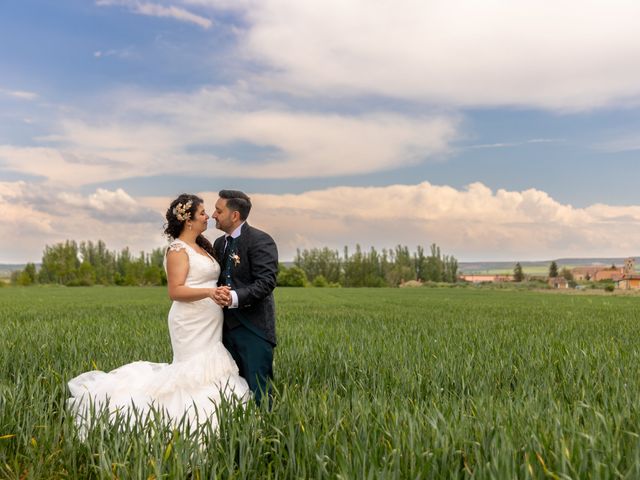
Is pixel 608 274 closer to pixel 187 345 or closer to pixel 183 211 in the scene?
pixel 187 345

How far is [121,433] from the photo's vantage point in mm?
3994

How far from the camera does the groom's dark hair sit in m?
4.96

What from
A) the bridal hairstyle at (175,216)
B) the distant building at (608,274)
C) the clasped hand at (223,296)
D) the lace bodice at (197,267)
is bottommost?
the distant building at (608,274)

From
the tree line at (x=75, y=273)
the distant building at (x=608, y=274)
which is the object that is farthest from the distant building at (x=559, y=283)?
the tree line at (x=75, y=273)

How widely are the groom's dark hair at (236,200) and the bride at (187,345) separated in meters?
0.36

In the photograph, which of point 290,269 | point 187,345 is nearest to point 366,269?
point 290,269

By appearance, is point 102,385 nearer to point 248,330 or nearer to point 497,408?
point 248,330

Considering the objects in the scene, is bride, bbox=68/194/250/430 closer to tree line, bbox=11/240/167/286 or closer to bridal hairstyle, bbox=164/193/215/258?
bridal hairstyle, bbox=164/193/215/258

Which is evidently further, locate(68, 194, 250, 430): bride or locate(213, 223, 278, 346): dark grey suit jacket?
locate(68, 194, 250, 430): bride

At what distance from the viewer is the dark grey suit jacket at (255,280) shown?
4.86m

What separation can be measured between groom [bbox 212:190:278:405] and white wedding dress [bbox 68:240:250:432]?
127 mm

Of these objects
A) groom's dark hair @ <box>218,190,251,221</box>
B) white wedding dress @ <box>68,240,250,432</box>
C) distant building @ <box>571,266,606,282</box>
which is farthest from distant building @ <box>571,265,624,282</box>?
groom's dark hair @ <box>218,190,251,221</box>

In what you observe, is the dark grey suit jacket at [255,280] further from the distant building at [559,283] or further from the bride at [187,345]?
the distant building at [559,283]

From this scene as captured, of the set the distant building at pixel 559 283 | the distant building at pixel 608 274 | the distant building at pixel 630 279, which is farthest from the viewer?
the distant building at pixel 608 274
